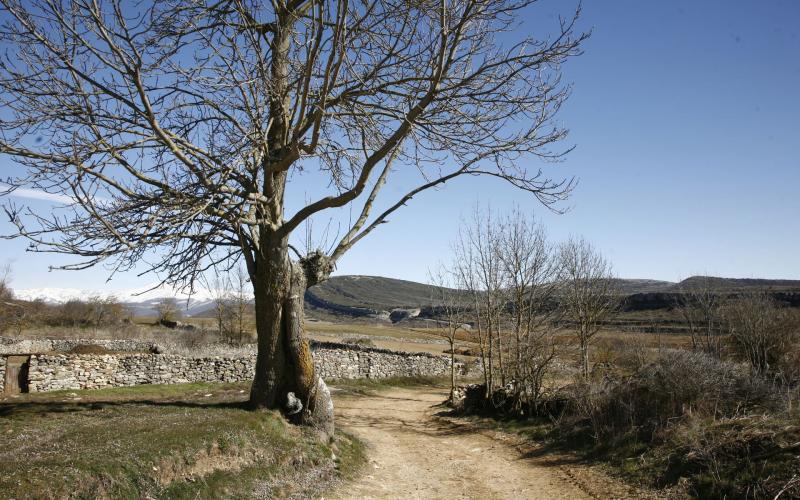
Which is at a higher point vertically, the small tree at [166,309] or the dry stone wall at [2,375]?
the small tree at [166,309]

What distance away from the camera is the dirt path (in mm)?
8914

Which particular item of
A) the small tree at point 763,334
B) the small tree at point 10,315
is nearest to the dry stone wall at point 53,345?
the small tree at point 10,315

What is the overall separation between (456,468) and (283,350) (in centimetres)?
415

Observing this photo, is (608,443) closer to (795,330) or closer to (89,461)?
(89,461)

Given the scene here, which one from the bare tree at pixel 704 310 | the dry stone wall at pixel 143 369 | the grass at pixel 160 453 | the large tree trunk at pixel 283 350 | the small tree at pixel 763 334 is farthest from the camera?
the bare tree at pixel 704 310

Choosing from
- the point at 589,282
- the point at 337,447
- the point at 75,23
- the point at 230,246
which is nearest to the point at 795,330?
the point at 589,282

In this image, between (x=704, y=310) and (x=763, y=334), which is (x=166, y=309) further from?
(x=763, y=334)

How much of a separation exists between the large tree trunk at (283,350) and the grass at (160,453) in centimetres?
43

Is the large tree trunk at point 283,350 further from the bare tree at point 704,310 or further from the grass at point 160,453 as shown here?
the bare tree at point 704,310

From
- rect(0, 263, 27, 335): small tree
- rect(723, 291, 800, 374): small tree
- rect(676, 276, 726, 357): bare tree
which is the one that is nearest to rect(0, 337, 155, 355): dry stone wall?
rect(0, 263, 27, 335): small tree

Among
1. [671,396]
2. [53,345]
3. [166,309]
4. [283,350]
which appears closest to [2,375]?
[283,350]

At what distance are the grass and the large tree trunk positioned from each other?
427 mm

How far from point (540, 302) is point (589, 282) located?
9.49m

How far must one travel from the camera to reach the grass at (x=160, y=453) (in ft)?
20.6
